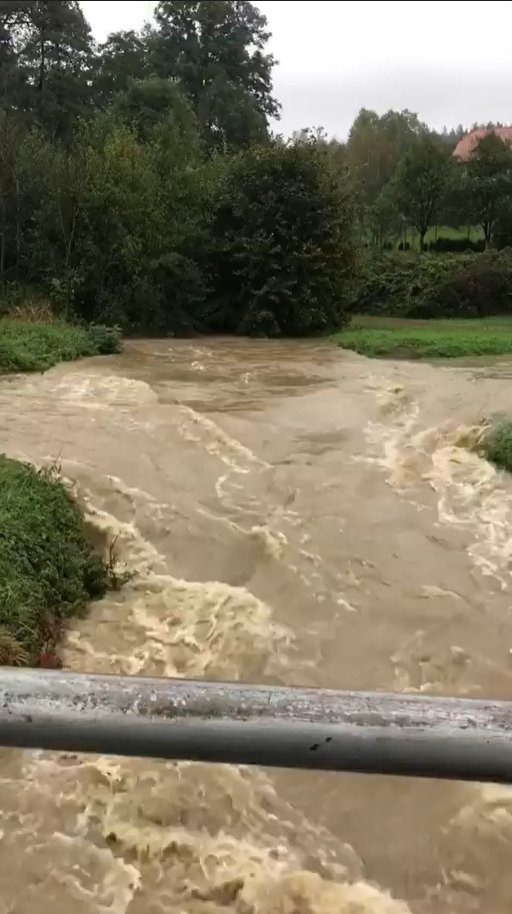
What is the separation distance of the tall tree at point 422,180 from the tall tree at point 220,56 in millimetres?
6413

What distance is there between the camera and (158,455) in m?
9.73

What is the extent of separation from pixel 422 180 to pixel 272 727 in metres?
33.2

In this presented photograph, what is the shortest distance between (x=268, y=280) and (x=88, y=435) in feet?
38.7

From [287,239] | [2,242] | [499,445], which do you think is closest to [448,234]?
[287,239]

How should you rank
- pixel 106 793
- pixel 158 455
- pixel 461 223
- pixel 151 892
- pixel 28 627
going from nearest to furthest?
pixel 151 892, pixel 106 793, pixel 28 627, pixel 158 455, pixel 461 223

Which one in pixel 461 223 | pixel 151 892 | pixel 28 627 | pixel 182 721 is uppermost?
pixel 461 223

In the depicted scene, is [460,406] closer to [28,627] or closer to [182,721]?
[28,627]

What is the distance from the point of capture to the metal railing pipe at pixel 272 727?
1510 millimetres

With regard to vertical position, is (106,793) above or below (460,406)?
below

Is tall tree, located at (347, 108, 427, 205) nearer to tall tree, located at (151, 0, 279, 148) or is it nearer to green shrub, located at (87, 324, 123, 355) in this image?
tall tree, located at (151, 0, 279, 148)

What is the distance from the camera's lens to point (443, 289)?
2645 centimetres

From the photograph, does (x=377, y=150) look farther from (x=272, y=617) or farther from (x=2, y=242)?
(x=272, y=617)

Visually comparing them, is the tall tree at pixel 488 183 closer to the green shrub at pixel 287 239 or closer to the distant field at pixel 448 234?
the distant field at pixel 448 234

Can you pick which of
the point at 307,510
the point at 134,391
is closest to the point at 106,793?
the point at 307,510
